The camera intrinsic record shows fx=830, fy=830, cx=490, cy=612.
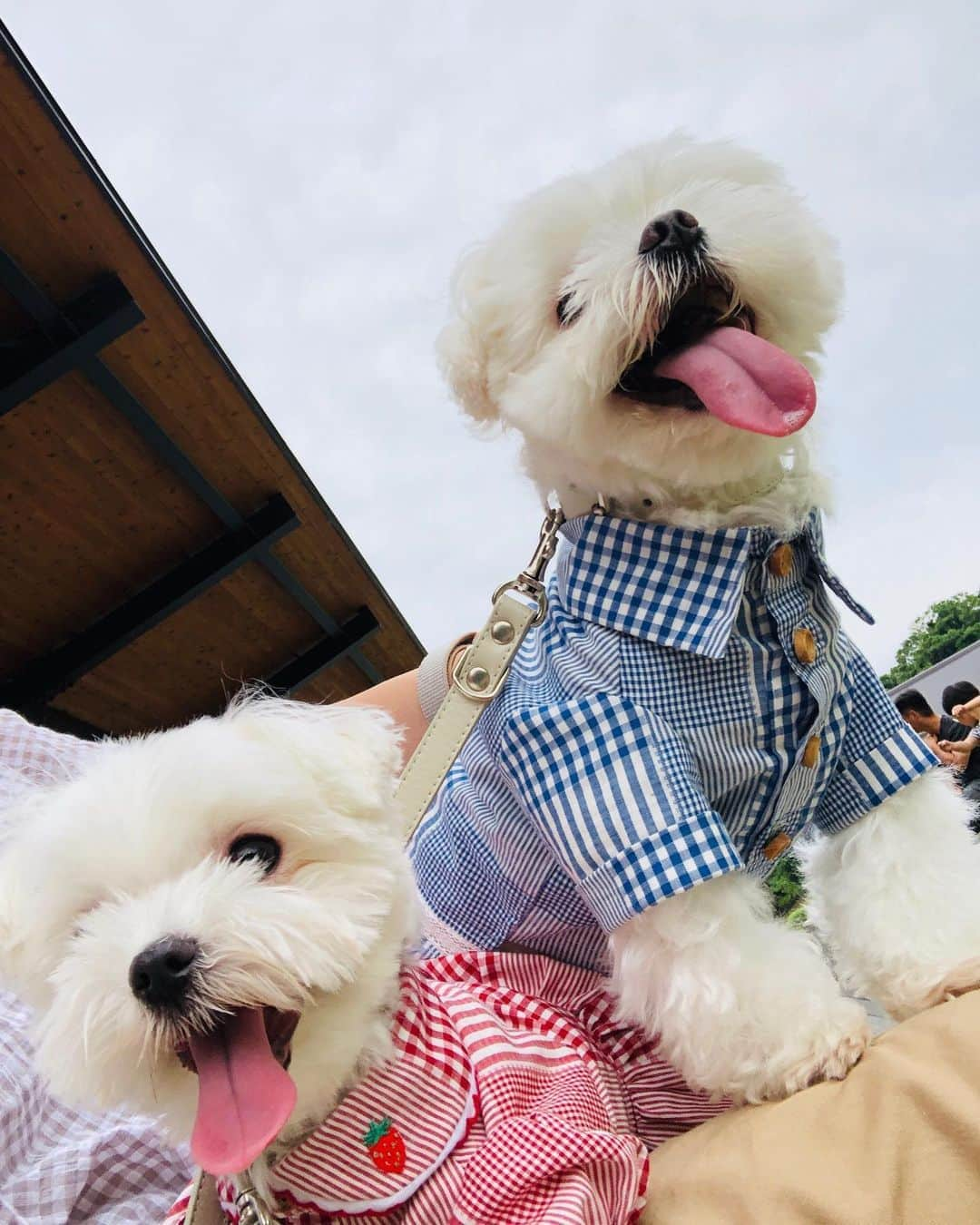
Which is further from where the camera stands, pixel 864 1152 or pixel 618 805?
pixel 618 805

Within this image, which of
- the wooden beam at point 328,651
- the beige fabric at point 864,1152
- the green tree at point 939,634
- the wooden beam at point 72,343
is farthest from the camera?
the green tree at point 939,634

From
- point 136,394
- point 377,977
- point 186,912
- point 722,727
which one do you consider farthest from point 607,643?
point 136,394

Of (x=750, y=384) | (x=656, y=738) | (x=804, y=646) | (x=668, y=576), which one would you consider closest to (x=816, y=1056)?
(x=656, y=738)

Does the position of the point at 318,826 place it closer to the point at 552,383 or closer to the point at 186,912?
the point at 186,912

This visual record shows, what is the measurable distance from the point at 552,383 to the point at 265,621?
416 centimetres

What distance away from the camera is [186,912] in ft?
2.85

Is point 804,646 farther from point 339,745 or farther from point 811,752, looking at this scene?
point 339,745

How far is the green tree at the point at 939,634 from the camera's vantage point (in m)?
28.4

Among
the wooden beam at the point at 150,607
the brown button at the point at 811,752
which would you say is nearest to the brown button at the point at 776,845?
the brown button at the point at 811,752

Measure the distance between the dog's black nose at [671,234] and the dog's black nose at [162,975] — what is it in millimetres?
1077

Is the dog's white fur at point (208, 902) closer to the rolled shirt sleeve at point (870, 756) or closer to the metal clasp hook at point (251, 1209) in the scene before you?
the metal clasp hook at point (251, 1209)

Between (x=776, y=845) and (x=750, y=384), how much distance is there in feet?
2.16

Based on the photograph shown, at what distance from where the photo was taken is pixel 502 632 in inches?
50.9

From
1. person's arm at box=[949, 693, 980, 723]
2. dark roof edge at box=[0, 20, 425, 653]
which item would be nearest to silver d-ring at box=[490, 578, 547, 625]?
dark roof edge at box=[0, 20, 425, 653]
